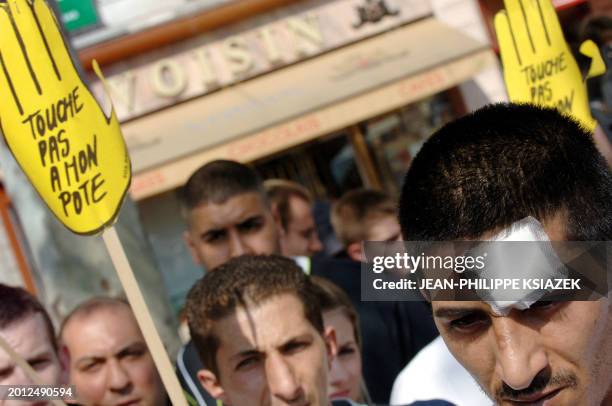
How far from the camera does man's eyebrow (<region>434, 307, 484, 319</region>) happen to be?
1.52 metres

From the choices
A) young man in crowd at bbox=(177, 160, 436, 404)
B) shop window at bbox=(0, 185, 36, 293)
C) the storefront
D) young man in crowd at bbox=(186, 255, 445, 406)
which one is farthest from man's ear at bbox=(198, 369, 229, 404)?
shop window at bbox=(0, 185, 36, 293)

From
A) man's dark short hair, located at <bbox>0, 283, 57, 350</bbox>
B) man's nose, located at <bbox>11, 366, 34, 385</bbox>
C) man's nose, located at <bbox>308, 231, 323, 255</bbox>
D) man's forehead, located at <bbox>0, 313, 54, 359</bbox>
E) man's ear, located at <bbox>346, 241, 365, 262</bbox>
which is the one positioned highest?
man's dark short hair, located at <bbox>0, 283, 57, 350</bbox>

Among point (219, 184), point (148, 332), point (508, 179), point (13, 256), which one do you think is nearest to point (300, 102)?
point (13, 256)

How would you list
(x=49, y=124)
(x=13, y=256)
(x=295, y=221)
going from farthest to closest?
1. (x=13, y=256)
2. (x=295, y=221)
3. (x=49, y=124)

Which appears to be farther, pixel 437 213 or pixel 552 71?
pixel 552 71

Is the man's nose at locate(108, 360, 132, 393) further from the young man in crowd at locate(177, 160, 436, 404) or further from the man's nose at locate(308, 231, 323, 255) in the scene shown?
the man's nose at locate(308, 231, 323, 255)

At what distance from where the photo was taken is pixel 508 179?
1521mm

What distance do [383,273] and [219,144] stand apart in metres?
7.49

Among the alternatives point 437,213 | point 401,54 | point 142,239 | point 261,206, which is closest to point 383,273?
point 437,213

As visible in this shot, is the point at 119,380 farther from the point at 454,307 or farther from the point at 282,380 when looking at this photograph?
the point at 454,307

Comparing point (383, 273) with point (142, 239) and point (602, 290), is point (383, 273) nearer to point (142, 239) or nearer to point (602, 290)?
point (602, 290)

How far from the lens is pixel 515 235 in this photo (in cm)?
147

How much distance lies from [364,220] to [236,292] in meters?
1.90

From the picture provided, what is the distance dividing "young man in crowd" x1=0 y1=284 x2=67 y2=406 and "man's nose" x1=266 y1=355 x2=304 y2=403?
1.94ft
